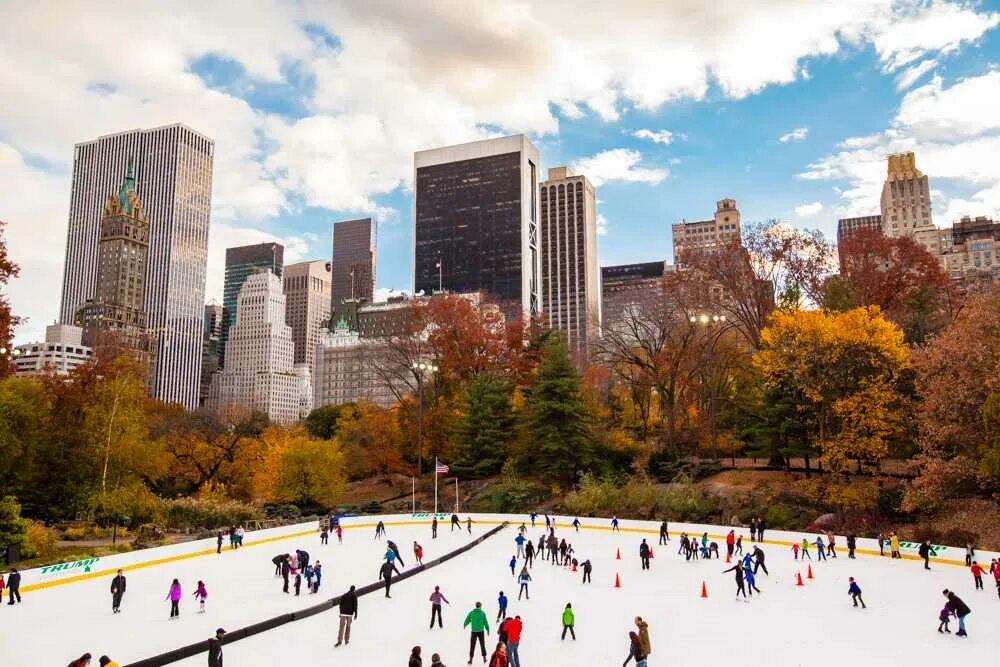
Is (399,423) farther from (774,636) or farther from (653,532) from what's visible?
(774,636)

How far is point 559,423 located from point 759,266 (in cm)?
1730

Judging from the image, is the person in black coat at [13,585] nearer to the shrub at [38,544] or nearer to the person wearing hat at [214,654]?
the shrub at [38,544]

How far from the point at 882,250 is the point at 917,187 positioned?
172 m

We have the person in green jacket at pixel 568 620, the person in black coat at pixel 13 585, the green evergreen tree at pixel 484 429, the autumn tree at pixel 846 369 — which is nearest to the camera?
the person in green jacket at pixel 568 620

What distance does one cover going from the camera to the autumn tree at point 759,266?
46.6 metres

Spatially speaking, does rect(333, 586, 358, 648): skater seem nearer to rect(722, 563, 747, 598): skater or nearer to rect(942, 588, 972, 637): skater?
rect(722, 563, 747, 598): skater

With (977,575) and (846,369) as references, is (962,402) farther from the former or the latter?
(977,575)

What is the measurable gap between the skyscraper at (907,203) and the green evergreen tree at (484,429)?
176 m

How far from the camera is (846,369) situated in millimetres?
36219

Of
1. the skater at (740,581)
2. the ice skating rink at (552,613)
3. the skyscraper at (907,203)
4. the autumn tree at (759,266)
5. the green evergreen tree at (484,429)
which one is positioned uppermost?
the skyscraper at (907,203)

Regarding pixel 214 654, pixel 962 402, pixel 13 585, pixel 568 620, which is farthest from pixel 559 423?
pixel 214 654

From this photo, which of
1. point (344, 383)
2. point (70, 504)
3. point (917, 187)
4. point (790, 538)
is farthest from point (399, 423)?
point (917, 187)

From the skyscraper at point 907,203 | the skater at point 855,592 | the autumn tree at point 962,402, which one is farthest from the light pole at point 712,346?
the skyscraper at point 907,203

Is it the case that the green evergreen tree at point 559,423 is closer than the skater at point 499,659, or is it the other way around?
the skater at point 499,659
